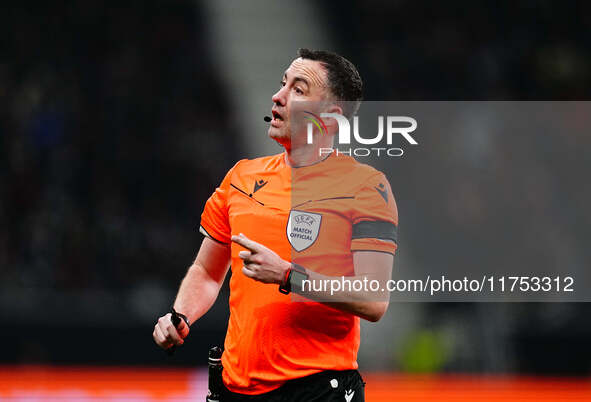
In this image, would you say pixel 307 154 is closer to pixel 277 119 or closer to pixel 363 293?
pixel 277 119

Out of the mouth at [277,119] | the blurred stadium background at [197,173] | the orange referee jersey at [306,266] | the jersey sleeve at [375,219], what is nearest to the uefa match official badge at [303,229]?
the orange referee jersey at [306,266]

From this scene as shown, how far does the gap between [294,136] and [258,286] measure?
57 centimetres

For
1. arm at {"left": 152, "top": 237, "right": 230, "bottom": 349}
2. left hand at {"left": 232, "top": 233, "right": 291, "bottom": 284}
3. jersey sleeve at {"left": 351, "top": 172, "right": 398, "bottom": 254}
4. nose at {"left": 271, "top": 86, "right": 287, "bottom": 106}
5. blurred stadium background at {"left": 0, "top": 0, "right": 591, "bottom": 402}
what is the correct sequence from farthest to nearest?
blurred stadium background at {"left": 0, "top": 0, "right": 591, "bottom": 402} → arm at {"left": 152, "top": 237, "right": 230, "bottom": 349} → nose at {"left": 271, "top": 86, "right": 287, "bottom": 106} → jersey sleeve at {"left": 351, "top": 172, "right": 398, "bottom": 254} → left hand at {"left": 232, "top": 233, "right": 291, "bottom": 284}

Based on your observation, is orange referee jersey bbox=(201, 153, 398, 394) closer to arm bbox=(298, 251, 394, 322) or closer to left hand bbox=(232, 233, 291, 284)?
arm bbox=(298, 251, 394, 322)

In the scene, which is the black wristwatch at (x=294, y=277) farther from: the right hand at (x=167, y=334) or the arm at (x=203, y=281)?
the arm at (x=203, y=281)

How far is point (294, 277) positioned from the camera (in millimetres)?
2723

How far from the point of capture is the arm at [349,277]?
2.69 metres

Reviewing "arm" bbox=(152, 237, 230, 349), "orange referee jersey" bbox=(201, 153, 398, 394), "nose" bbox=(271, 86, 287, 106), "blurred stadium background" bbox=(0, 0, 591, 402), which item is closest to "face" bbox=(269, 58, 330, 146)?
"nose" bbox=(271, 86, 287, 106)

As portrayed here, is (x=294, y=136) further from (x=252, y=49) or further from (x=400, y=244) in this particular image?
(x=252, y=49)

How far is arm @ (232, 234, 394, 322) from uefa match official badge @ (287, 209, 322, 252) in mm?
183

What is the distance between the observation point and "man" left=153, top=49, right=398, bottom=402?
9.56ft

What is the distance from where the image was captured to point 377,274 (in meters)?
2.82

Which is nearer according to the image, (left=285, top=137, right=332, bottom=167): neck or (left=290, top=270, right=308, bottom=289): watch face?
(left=290, top=270, right=308, bottom=289): watch face

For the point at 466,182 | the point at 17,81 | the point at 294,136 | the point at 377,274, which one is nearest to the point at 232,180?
the point at 294,136
